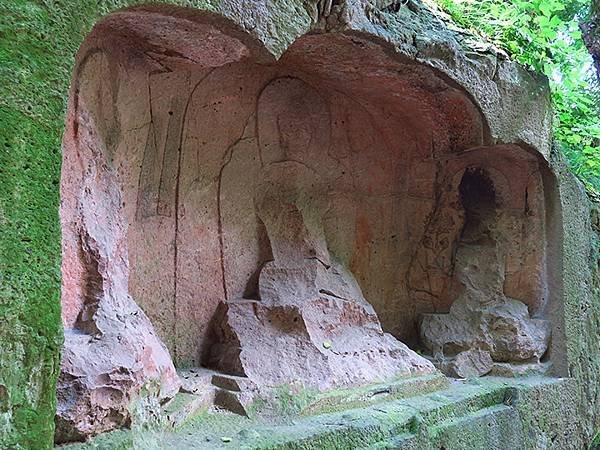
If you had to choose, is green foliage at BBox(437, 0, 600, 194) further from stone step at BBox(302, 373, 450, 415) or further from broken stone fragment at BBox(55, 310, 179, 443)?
broken stone fragment at BBox(55, 310, 179, 443)

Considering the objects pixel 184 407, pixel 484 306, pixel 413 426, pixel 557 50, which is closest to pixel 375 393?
pixel 413 426

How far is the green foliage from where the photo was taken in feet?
12.3

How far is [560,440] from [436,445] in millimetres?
1351

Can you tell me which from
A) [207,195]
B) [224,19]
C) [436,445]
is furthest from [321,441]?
[224,19]

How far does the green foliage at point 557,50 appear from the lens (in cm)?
376

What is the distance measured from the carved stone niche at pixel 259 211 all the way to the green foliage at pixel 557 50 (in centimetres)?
60

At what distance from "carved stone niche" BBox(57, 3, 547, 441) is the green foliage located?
60cm

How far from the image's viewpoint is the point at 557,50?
462 cm

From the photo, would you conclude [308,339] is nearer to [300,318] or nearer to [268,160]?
[300,318]

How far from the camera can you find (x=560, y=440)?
3.88 meters

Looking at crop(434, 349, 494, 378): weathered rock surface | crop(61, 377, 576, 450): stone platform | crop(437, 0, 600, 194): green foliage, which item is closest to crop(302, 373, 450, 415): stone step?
crop(61, 377, 576, 450): stone platform

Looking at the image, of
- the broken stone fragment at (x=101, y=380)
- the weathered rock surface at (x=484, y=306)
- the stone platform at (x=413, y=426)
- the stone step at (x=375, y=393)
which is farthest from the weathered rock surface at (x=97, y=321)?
the weathered rock surface at (x=484, y=306)

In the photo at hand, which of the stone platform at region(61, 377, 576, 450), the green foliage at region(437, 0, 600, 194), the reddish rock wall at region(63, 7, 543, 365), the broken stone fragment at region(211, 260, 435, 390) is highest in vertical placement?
the green foliage at region(437, 0, 600, 194)

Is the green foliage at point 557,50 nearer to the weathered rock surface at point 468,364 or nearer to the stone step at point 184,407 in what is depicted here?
the weathered rock surface at point 468,364
